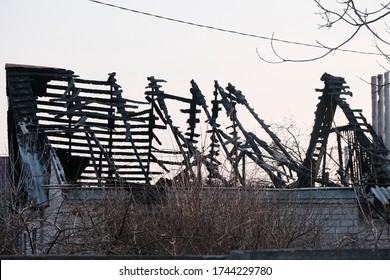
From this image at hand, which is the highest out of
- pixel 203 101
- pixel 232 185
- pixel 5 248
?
pixel 203 101

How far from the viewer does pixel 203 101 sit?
1892cm

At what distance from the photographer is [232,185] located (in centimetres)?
1200

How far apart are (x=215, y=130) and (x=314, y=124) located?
2094 millimetres

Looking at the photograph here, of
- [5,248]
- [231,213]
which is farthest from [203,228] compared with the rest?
[5,248]

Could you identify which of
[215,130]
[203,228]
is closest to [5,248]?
[203,228]

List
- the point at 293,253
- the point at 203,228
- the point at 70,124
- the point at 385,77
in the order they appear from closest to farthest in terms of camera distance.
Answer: the point at 293,253, the point at 203,228, the point at 70,124, the point at 385,77

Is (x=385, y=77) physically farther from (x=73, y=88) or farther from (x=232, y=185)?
(x=232, y=185)

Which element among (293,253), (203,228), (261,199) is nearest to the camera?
(293,253)

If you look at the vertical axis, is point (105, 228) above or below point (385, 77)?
below

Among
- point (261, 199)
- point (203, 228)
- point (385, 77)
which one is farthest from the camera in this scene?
point (385, 77)

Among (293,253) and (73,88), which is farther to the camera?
(73,88)

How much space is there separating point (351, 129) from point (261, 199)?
6.41m

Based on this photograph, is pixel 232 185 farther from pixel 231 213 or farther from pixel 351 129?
pixel 351 129

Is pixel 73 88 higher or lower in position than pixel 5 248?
higher
